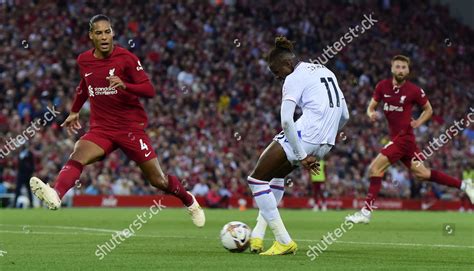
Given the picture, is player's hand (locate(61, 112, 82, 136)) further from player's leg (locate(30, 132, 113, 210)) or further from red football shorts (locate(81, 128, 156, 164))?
player's leg (locate(30, 132, 113, 210))

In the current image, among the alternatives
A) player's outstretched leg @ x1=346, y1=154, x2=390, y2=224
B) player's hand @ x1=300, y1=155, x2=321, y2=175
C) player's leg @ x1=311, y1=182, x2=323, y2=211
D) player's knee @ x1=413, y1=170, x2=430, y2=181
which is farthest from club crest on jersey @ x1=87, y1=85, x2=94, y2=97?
player's leg @ x1=311, y1=182, x2=323, y2=211

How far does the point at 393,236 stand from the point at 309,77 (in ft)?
19.0

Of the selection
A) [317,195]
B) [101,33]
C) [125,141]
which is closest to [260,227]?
[125,141]

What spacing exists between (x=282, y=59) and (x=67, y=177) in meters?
2.89

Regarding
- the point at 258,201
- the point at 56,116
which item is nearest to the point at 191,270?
the point at 258,201

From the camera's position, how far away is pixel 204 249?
1305cm

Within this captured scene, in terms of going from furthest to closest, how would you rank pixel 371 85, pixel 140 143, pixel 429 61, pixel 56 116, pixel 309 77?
pixel 429 61
pixel 371 85
pixel 56 116
pixel 140 143
pixel 309 77

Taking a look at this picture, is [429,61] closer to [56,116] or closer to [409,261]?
[56,116]

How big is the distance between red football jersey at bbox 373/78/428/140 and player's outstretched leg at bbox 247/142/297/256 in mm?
7530

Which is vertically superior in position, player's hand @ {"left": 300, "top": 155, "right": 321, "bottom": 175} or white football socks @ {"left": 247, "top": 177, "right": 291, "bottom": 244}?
player's hand @ {"left": 300, "top": 155, "right": 321, "bottom": 175}

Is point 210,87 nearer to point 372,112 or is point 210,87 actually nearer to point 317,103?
point 372,112

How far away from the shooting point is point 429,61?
43969 millimetres

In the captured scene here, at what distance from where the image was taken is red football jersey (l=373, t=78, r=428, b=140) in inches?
752

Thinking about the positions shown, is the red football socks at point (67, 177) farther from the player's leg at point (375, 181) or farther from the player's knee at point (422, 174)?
the player's knee at point (422, 174)
